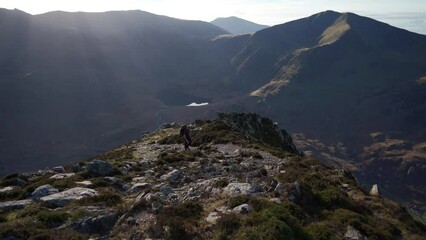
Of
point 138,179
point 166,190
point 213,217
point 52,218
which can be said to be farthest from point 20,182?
point 213,217

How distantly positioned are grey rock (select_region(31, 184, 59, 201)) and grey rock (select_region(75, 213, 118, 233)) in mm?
6529

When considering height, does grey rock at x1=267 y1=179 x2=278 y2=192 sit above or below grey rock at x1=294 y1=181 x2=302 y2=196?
below

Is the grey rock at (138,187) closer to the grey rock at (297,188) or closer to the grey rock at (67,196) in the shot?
the grey rock at (67,196)

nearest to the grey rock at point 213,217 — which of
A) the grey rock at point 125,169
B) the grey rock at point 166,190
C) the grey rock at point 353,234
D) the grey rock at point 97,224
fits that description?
the grey rock at point 97,224

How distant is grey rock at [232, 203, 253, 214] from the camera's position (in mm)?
16672

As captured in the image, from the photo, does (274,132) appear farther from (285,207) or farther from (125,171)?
(285,207)

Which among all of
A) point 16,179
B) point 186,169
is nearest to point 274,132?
point 186,169

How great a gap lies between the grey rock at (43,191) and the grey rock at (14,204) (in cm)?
77

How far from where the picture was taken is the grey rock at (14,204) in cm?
1992

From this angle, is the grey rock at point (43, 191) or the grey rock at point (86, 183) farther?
the grey rock at point (86, 183)

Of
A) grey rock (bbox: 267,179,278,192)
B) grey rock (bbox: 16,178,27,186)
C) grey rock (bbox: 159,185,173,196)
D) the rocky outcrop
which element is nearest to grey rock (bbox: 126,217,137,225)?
grey rock (bbox: 159,185,173,196)

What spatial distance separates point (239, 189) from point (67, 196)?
10122 millimetres

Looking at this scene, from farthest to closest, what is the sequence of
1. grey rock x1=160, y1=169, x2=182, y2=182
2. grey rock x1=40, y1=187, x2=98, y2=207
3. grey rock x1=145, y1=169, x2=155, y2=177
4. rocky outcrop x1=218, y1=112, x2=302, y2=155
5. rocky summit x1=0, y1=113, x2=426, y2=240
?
rocky outcrop x1=218, y1=112, x2=302, y2=155 → grey rock x1=145, y1=169, x2=155, y2=177 → grey rock x1=160, y1=169, x2=182, y2=182 → grey rock x1=40, y1=187, x2=98, y2=207 → rocky summit x1=0, y1=113, x2=426, y2=240

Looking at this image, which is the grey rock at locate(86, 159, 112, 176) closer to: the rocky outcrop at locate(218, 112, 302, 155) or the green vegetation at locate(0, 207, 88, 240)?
the green vegetation at locate(0, 207, 88, 240)
